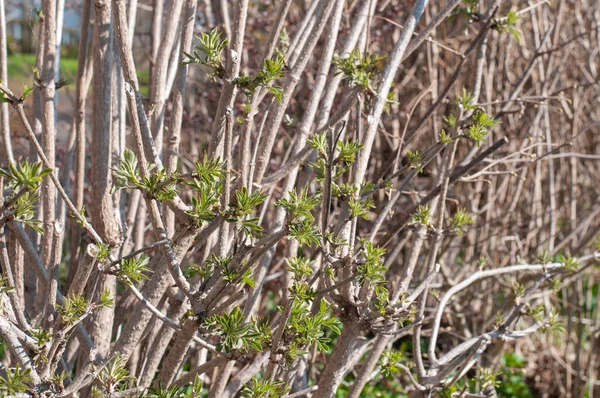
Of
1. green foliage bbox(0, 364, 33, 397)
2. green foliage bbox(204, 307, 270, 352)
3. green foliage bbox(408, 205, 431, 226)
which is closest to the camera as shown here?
green foliage bbox(0, 364, 33, 397)

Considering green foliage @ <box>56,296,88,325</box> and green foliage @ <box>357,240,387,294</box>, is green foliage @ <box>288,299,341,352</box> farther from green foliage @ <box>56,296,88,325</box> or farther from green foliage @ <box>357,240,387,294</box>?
green foliage @ <box>56,296,88,325</box>

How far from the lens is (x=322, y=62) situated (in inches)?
86.0

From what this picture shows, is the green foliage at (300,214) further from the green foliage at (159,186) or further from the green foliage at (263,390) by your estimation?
the green foliage at (263,390)

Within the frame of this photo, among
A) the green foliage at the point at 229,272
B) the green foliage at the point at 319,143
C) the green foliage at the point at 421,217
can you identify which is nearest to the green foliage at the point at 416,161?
the green foliage at the point at 421,217

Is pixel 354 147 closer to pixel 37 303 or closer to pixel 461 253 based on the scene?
pixel 37 303

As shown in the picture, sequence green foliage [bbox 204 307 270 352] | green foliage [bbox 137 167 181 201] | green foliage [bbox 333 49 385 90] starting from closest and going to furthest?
1. green foliage [bbox 137 167 181 201]
2. green foliage [bbox 204 307 270 352]
3. green foliage [bbox 333 49 385 90]

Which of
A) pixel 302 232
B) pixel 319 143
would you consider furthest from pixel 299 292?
pixel 319 143

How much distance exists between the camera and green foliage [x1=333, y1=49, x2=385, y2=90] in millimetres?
1938

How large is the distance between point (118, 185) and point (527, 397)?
3.44 meters

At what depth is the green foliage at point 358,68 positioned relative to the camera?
1.94 meters

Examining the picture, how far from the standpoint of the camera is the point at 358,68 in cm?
196

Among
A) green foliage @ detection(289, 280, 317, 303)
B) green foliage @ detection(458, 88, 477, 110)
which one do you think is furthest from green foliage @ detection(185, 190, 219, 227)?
green foliage @ detection(458, 88, 477, 110)

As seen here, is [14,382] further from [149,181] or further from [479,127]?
[479,127]

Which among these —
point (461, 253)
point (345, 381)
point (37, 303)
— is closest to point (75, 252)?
point (37, 303)
